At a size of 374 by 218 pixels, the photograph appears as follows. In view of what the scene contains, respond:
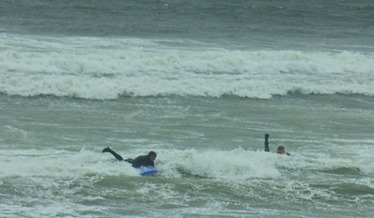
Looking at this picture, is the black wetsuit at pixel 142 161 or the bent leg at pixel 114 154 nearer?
the black wetsuit at pixel 142 161

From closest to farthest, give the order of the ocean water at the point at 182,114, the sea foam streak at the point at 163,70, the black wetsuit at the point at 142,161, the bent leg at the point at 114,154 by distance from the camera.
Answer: the ocean water at the point at 182,114
the black wetsuit at the point at 142,161
the bent leg at the point at 114,154
the sea foam streak at the point at 163,70

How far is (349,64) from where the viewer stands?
31.0m

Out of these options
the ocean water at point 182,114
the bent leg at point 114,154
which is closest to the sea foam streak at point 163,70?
the ocean water at point 182,114

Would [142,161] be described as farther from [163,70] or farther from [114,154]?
[163,70]

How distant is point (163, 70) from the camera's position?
27.6 meters

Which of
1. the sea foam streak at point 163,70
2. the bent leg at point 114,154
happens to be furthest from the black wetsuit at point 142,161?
the sea foam streak at point 163,70

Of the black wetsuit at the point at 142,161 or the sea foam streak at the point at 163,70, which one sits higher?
the sea foam streak at the point at 163,70

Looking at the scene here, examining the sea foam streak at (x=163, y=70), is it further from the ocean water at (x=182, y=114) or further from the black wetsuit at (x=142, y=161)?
the black wetsuit at (x=142, y=161)

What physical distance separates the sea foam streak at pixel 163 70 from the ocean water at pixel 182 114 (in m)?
0.07

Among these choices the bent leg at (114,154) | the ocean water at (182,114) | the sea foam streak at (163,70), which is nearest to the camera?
the ocean water at (182,114)

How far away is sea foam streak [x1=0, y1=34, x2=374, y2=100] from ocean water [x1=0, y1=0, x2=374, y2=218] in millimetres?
70

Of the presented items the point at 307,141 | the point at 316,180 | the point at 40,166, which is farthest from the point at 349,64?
the point at 40,166

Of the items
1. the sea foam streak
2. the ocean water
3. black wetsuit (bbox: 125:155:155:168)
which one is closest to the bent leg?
the ocean water

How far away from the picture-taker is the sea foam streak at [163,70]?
78.8 ft
